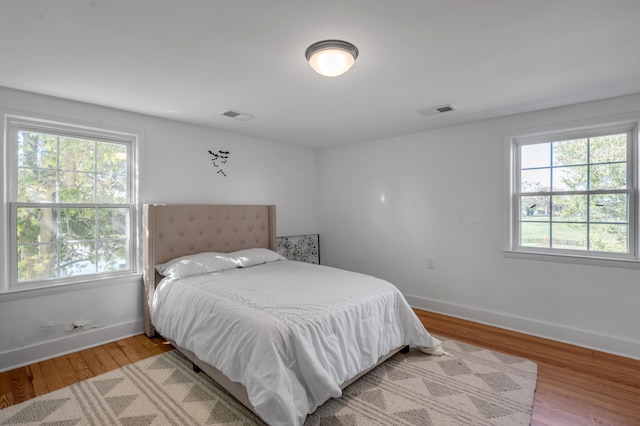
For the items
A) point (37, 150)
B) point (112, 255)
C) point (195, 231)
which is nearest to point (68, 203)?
point (37, 150)

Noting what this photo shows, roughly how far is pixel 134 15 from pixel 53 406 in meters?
2.37

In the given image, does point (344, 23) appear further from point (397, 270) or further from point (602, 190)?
point (397, 270)

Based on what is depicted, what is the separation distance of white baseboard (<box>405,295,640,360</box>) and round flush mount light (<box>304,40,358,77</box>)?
297cm

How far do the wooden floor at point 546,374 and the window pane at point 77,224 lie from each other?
3.33ft

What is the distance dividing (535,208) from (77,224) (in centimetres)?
440

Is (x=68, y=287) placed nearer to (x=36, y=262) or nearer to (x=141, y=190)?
(x=36, y=262)

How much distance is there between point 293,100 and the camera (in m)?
2.70

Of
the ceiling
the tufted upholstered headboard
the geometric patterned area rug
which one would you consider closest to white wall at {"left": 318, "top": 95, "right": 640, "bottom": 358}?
the ceiling

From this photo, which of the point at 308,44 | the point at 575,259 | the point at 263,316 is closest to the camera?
the point at 308,44

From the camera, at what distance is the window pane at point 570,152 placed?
2910 millimetres

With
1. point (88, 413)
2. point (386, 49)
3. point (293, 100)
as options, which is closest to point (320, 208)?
point (293, 100)

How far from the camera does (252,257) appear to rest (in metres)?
3.42

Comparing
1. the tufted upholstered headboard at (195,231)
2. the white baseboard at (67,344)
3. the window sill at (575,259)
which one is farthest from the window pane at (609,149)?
the white baseboard at (67,344)

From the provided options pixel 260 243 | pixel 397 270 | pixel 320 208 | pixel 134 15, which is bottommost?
pixel 397 270
